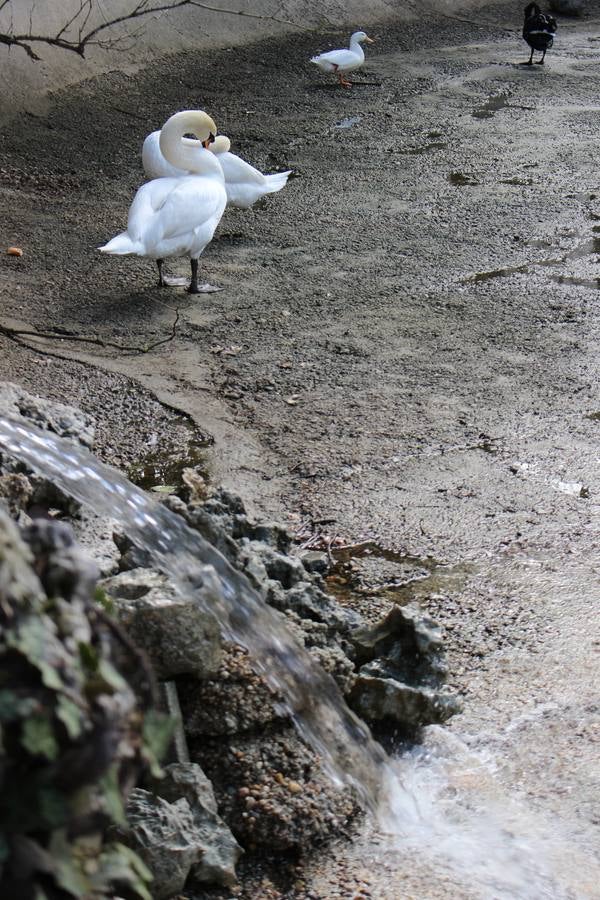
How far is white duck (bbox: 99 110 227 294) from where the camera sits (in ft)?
18.0

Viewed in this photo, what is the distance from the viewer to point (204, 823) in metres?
2.29

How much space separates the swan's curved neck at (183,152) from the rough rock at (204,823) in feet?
13.7

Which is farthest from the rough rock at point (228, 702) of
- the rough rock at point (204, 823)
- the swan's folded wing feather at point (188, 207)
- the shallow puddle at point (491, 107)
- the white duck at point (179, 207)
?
the shallow puddle at point (491, 107)

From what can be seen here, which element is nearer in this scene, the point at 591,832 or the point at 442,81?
the point at 591,832

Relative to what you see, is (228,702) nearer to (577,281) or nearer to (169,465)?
(169,465)

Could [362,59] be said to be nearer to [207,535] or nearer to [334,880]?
[207,535]

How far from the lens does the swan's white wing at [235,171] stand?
646cm

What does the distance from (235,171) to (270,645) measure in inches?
169

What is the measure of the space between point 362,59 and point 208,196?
4741 millimetres

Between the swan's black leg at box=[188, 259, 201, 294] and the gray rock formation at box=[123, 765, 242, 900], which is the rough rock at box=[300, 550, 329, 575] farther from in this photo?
the swan's black leg at box=[188, 259, 201, 294]

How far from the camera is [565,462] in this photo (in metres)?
4.18

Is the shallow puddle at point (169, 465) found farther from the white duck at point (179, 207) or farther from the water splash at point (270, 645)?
the white duck at point (179, 207)

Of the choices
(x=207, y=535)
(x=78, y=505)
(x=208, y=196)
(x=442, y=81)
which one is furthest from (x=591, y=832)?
(x=442, y=81)

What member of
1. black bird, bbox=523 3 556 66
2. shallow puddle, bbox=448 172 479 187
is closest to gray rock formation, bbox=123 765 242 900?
shallow puddle, bbox=448 172 479 187
